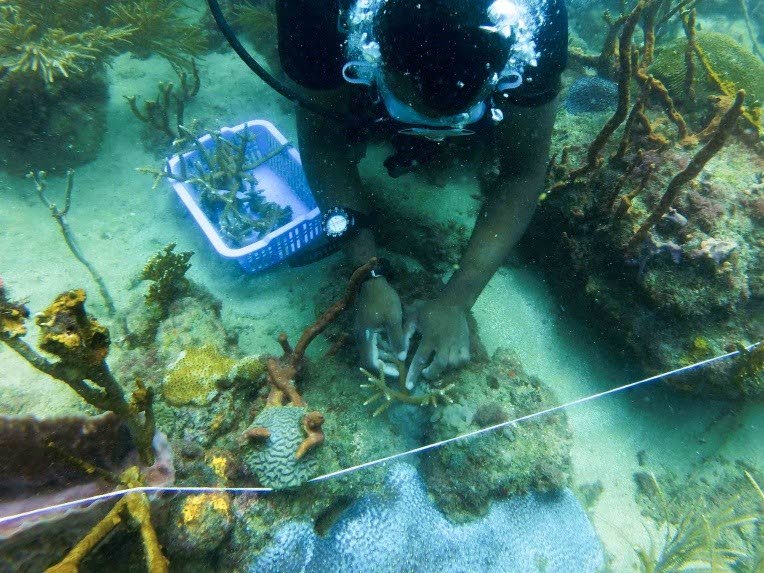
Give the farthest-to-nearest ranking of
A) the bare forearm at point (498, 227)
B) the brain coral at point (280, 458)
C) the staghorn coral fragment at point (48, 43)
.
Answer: the staghorn coral fragment at point (48, 43)
the bare forearm at point (498, 227)
the brain coral at point (280, 458)

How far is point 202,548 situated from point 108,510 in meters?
0.47

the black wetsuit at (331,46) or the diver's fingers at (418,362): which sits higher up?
the black wetsuit at (331,46)

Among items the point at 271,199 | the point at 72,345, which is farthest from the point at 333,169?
the point at 72,345

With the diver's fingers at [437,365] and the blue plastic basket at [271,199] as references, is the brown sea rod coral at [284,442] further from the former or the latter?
the blue plastic basket at [271,199]

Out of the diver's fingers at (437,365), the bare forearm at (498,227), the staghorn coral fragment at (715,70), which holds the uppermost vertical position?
the staghorn coral fragment at (715,70)

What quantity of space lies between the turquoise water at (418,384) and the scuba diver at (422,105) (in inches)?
11.9

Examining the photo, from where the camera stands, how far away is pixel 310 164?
9.52 feet

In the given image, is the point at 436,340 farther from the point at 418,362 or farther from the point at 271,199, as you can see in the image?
the point at 271,199

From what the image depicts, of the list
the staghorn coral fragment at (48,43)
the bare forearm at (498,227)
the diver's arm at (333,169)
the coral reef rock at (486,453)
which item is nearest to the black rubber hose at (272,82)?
the diver's arm at (333,169)

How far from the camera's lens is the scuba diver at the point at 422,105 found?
1.52 meters

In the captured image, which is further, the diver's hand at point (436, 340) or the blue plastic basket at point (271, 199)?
the blue plastic basket at point (271, 199)

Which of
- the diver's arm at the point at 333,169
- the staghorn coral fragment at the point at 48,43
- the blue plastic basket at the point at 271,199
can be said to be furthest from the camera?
the staghorn coral fragment at the point at 48,43

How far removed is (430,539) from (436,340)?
44.5 inches

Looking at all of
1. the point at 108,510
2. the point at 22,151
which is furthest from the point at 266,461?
the point at 22,151
